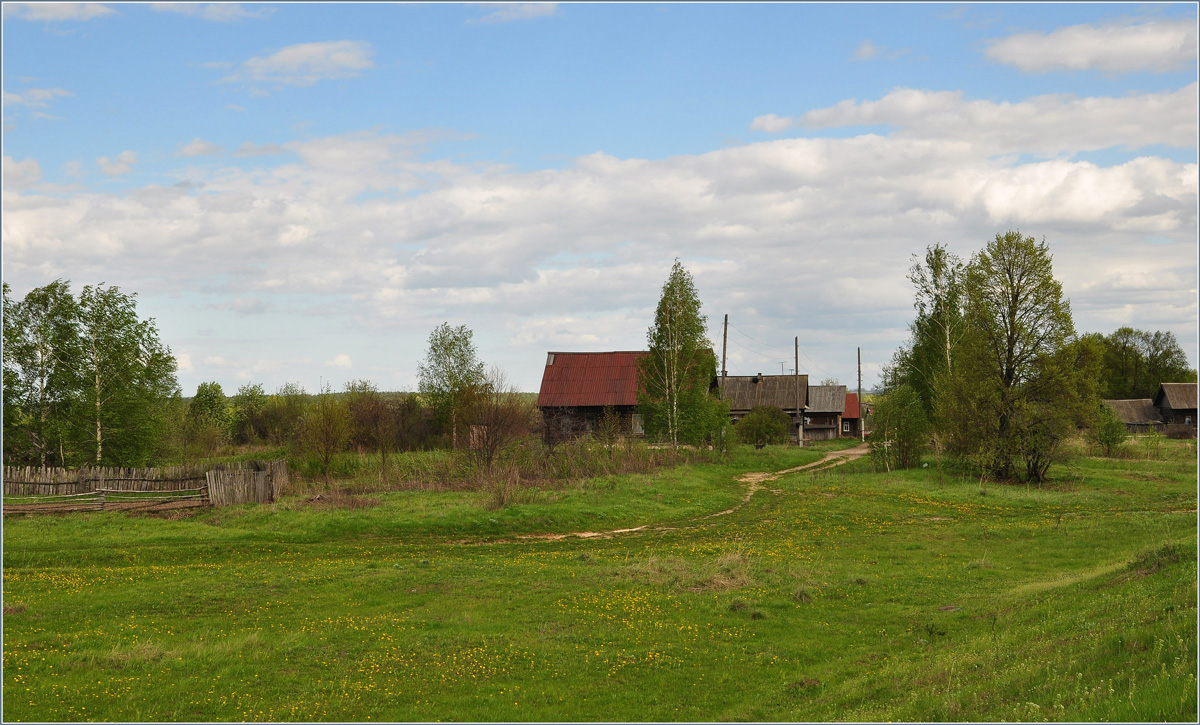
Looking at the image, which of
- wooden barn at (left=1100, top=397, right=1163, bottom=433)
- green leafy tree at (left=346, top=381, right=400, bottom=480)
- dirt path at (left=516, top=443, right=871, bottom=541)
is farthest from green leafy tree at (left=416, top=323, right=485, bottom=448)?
wooden barn at (left=1100, top=397, right=1163, bottom=433)

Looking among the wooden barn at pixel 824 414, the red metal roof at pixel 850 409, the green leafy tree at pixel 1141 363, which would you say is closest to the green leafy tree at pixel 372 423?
the wooden barn at pixel 824 414

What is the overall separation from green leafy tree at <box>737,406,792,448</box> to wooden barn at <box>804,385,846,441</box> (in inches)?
528

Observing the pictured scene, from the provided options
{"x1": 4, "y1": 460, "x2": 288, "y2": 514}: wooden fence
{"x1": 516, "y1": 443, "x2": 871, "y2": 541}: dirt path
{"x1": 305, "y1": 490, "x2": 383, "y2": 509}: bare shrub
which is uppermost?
{"x1": 4, "y1": 460, "x2": 288, "y2": 514}: wooden fence

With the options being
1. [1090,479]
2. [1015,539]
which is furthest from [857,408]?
[1015,539]

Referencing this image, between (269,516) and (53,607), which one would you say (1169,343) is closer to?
(269,516)

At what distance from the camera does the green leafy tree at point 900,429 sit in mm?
40575

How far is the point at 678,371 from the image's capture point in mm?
49094

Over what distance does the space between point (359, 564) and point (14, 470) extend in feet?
A: 59.8

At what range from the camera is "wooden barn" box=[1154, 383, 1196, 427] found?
255 feet

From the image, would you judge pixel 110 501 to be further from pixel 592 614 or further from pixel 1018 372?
pixel 1018 372

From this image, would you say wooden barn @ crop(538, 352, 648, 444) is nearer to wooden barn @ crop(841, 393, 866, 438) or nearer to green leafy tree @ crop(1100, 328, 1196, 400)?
wooden barn @ crop(841, 393, 866, 438)

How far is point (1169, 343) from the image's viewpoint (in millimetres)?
98125

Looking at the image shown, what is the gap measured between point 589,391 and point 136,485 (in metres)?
35.4

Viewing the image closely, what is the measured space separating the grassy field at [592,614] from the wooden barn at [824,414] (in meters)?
45.1
